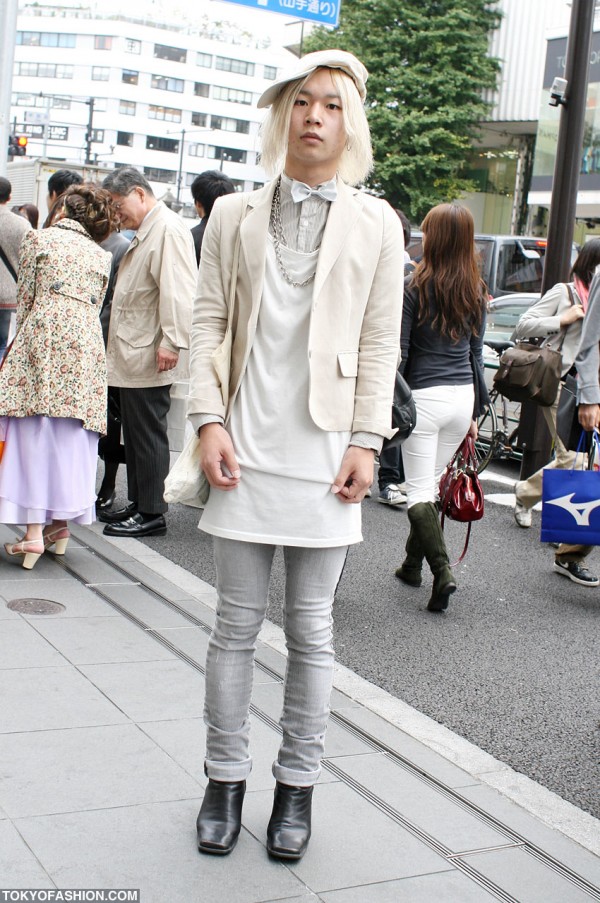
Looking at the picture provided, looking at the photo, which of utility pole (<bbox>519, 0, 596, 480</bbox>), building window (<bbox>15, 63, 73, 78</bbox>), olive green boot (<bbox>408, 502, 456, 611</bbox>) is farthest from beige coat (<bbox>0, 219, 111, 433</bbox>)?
building window (<bbox>15, 63, 73, 78</bbox>)

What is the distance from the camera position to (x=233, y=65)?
104188 millimetres

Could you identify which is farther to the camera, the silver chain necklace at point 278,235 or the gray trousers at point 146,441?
the gray trousers at point 146,441

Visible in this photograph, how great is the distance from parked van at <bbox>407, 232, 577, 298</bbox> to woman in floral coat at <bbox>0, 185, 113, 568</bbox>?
15.1m

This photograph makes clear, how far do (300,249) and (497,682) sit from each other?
238 cm

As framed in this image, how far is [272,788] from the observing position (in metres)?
3.24

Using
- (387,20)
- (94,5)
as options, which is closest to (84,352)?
(387,20)

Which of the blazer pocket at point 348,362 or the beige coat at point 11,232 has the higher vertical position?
the beige coat at point 11,232

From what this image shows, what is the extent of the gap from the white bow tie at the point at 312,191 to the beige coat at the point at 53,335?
285 centimetres

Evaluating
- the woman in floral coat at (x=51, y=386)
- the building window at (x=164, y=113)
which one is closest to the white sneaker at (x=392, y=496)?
the woman in floral coat at (x=51, y=386)

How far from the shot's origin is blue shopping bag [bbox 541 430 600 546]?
5391 mm

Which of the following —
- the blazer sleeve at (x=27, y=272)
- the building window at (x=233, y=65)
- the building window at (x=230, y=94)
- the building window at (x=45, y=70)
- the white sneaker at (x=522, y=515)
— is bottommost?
the white sneaker at (x=522, y=515)

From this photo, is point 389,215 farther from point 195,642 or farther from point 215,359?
point 195,642

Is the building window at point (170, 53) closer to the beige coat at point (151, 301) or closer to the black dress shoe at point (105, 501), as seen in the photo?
the black dress shoe at point (105, 501)

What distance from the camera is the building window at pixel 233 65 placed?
10381 centimetres
